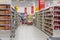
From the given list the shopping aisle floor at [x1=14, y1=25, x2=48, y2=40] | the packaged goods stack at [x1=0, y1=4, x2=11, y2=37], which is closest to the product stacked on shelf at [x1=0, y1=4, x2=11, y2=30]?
the packaged goods stack at [x1=0, y1=4, x2=11, y2=37]

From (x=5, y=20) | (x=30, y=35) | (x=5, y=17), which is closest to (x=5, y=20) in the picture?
(x=5, y=20)

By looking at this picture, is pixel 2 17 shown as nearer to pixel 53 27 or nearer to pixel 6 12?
pixel 6 12

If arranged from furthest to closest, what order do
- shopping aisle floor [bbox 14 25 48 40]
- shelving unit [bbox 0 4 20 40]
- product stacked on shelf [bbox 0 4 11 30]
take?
shopping aisle floor [bbox 14 25 48 40]
product stacked on shelf [bbox 0 4 11 30]
shelving unit [bbox 0 4 20 40]

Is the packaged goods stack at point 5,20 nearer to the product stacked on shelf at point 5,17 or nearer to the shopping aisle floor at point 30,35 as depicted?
the product stacked on shelf at point 5,17

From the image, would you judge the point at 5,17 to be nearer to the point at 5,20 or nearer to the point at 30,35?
the point at 5,20

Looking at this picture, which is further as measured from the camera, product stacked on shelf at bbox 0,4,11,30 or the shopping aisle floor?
the shopping aisle floor

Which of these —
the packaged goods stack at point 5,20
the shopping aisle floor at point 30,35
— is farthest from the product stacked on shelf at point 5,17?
the shopping aisle floor at point 30,35

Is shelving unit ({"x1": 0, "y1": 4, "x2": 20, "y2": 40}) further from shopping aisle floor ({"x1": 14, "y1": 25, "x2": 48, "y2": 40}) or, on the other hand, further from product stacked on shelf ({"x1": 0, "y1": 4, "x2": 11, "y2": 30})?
shopping aisle floor ({"x1": 14, "y1": 25, "x2": 48, "y2": 40})

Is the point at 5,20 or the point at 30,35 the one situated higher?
the point at 5,20

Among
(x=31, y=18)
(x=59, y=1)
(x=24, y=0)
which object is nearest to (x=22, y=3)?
(x=24, y=0)

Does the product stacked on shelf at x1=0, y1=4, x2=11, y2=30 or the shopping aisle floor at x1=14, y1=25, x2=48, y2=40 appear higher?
the product stacked on shelf at x1=0, y1=4, x2=11, y2=30

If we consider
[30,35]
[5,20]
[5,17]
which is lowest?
[30,35]

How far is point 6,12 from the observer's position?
8.80 meters

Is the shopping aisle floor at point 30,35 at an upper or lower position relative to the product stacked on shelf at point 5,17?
lower
